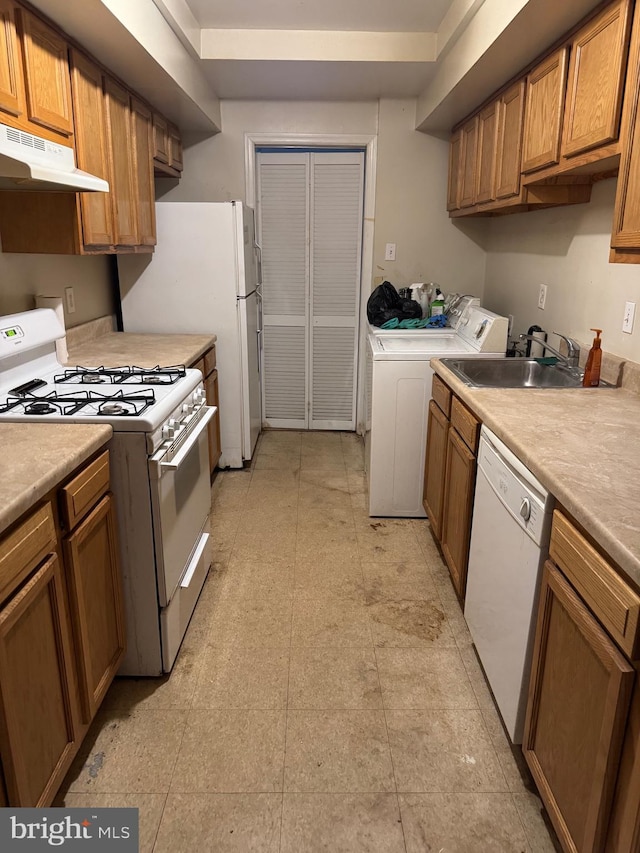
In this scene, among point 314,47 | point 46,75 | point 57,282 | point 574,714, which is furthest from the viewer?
point 314,47

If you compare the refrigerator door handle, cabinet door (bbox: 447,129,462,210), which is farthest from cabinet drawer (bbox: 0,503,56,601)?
cabinet door (bbox: 447,129,462,210)

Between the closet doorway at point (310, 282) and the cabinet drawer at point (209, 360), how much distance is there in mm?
1004

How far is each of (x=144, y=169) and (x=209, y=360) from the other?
3.40 feet

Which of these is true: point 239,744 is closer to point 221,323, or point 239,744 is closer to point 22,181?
point 22,181

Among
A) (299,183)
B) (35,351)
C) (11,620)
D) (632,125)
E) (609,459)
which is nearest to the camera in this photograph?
(11,620)

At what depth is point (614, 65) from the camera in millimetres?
1711

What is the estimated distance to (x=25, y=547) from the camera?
127 cm

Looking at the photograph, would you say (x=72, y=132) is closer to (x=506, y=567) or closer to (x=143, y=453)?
(x=143, y=453)

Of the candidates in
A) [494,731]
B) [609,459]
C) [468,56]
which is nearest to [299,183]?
[468,56]

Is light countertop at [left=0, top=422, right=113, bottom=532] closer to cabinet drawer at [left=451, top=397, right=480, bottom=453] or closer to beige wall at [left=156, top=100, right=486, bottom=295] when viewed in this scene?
cabinet drawer at [left=451, top=397, right=480, bottom=453]

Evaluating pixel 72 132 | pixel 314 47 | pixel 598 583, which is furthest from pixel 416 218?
pixel 598 583

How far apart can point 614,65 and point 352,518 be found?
7.31ft

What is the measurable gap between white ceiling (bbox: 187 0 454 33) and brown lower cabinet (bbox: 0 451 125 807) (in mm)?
2383

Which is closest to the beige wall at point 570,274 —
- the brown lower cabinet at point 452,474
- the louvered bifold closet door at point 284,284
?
the brown lower cabinet at point 452,474
